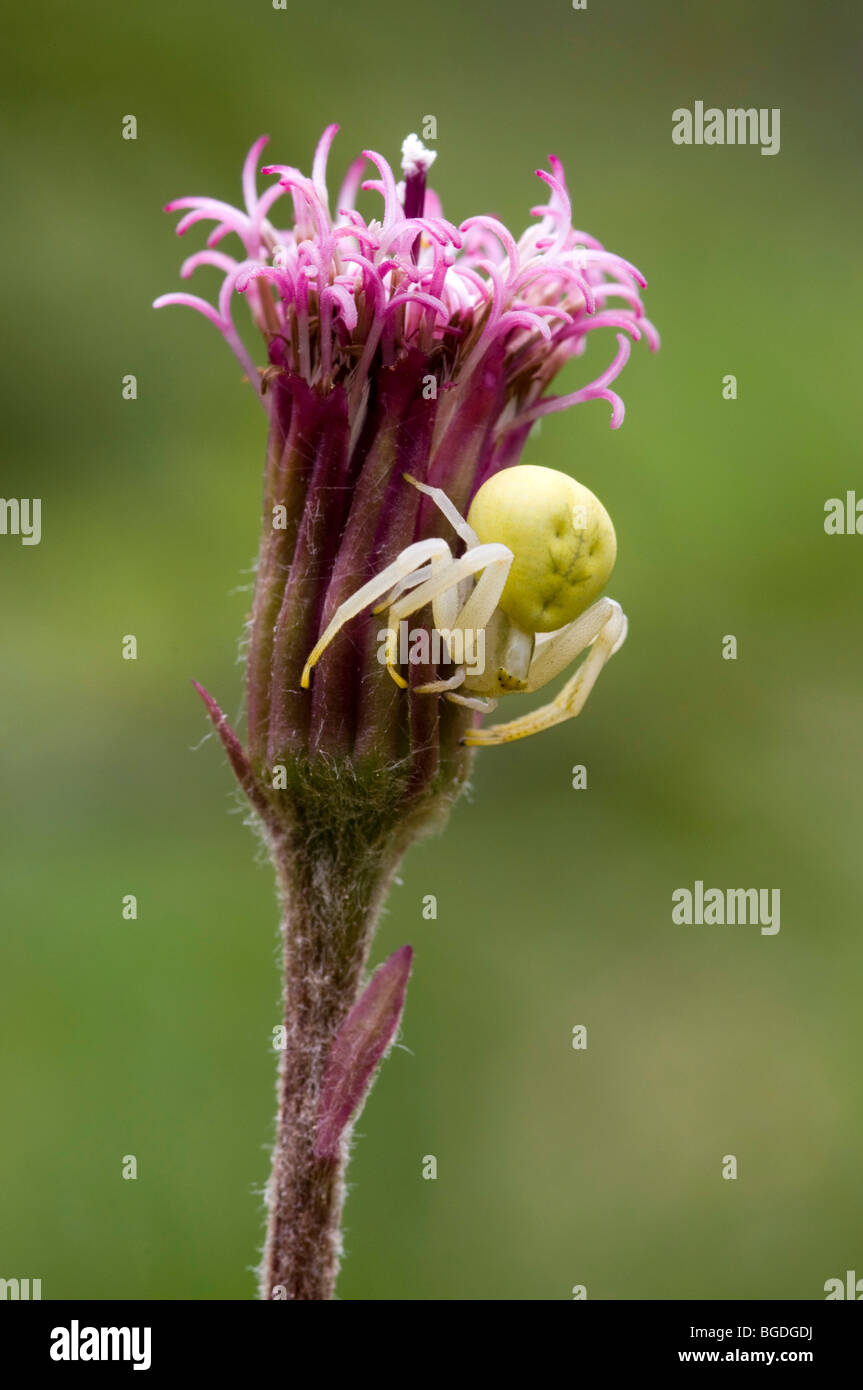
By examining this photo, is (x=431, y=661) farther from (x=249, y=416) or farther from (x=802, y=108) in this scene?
(x=802, y=108)

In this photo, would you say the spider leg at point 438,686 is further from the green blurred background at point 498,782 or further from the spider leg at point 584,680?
the green blurred background at point 498,782

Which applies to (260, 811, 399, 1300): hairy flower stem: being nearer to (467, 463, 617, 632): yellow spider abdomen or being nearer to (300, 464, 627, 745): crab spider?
(300, 464, 627, 745): crab spider

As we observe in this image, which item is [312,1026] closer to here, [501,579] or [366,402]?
[501,579]

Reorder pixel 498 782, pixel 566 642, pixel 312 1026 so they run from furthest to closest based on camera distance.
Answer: pixel 498 782 → pixel 566 642 → pixel 312 1026

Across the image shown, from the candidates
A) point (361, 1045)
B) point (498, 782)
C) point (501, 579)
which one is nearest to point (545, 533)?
point (501, 579)

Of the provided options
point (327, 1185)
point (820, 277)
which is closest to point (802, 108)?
point (820, 277)

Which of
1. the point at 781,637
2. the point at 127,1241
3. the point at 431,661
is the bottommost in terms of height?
the point at 127,1241

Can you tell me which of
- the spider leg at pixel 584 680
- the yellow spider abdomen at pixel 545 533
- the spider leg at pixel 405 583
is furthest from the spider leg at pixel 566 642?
the spider leg at pixel 405 583

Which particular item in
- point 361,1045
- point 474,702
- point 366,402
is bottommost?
point 361,1045

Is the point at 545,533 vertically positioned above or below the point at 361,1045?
above
